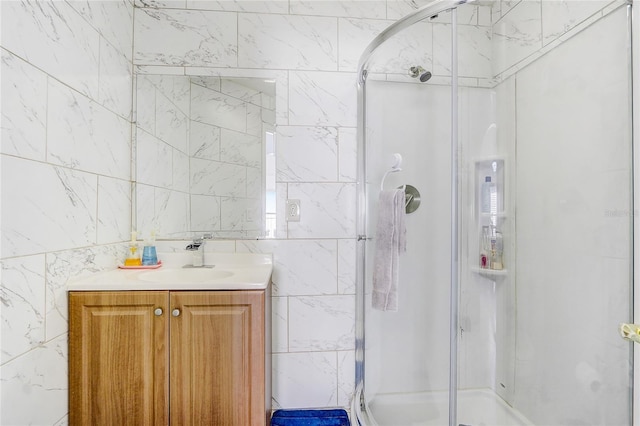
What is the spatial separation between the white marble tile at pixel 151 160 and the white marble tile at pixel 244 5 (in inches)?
29.7

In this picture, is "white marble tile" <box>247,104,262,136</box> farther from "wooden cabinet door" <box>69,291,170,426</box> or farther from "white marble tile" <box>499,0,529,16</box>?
"white marble tile" <box>499,0,529,16</box>

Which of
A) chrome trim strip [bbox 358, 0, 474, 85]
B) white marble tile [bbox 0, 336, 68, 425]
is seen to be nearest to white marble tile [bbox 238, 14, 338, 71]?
chrome trim strip [bbox 358, 0, 474, 85]

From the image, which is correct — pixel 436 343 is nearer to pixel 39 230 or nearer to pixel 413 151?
pixel 413 151

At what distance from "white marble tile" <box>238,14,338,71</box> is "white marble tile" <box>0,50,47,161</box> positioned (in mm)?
925

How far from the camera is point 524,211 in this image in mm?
1158

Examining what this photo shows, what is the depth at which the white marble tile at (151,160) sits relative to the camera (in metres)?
1.67

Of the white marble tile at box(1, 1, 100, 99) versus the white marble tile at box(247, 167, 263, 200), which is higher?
the white marble tile at box(1, 1, 100, 99)

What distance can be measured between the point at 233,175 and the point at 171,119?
1.48 ft

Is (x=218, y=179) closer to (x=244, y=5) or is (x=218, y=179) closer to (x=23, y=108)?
(x=23, y=108)

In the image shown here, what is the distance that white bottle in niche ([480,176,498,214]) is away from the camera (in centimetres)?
117

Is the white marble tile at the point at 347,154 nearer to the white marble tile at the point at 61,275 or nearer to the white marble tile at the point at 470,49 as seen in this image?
the white marble tile at the point at 470,49

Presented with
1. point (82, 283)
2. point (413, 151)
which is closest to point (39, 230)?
point (82, 283)

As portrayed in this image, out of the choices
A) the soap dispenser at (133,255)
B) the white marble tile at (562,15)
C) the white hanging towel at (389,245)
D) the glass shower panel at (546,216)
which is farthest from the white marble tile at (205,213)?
the white marble tile at (562,15)

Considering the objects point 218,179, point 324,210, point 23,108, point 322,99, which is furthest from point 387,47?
point 23,108
